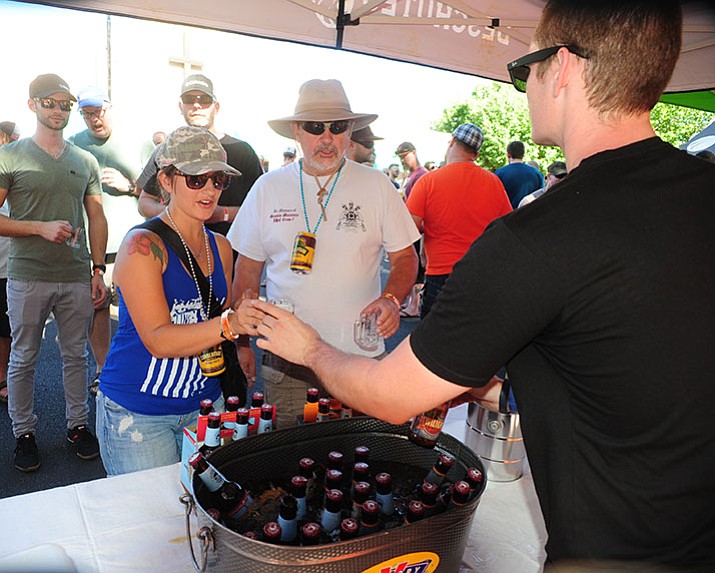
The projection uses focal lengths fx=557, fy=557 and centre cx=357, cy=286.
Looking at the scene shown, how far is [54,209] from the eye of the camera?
3551mm

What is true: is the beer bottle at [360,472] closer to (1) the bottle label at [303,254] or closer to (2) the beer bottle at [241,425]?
(2) the beer bottle at [241,425]

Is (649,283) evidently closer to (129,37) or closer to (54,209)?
(54,209)

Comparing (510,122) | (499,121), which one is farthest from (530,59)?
(499,121)

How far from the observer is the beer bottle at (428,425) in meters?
1.45

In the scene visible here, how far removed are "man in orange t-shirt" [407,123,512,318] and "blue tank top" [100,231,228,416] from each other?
3.10 metres

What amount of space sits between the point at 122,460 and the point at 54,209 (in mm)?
2214

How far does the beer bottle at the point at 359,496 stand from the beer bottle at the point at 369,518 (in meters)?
0.04

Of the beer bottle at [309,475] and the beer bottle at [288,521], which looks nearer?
the beer bottle at [288,521]

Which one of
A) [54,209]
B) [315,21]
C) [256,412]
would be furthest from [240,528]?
[54,209]

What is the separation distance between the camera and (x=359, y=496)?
132 centimetres

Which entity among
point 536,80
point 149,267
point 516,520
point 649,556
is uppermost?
point 536,80

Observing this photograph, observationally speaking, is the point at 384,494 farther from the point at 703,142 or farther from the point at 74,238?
the point at 703,142

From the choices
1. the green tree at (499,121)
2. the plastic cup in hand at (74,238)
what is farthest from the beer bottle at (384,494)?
the green tree at (499,121)

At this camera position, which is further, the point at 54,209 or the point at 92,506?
the point at 54,209
